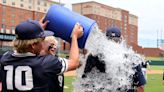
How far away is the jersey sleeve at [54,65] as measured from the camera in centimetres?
320

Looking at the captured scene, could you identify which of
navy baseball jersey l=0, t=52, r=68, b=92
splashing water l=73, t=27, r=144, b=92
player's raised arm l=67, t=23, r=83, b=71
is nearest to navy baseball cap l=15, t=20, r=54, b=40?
navy baseball jersey l=0, t=52, r=68, b=92

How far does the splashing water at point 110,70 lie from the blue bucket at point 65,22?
19.4 inches

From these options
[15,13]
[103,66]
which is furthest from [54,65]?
[15,13]

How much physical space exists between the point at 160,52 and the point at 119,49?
95.7m

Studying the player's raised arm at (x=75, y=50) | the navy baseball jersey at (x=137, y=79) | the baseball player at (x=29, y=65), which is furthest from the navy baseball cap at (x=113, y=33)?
the baseball player at (x=29, y=65)

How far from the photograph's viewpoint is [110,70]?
462 cm

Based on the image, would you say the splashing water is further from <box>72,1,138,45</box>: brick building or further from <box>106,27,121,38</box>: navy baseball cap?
<box>72,1,138,45</box>: brick building

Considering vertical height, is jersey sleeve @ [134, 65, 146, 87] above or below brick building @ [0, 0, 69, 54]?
below

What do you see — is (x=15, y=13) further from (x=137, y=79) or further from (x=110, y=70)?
(x=110, y=70)

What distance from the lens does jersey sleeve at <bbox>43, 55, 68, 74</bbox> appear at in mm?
3201

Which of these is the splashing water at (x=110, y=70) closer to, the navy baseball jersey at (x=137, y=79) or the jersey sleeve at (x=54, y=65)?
the navy baseball jersey at (x=137, y=79)

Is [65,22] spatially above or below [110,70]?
above

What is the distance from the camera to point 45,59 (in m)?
3.23

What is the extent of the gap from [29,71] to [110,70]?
1.61 meters
